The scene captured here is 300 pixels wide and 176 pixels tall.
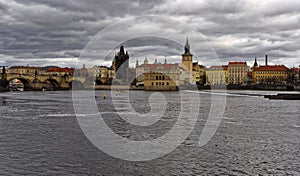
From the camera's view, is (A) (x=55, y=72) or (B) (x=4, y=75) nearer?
(B) (x=4, y=75)

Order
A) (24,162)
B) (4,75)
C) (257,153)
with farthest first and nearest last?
(4,75)
(257,153)
(24,162)

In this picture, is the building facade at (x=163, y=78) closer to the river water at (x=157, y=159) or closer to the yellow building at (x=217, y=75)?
the yellow building at (x=217, y=75)

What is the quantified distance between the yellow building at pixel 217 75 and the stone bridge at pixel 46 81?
206ft

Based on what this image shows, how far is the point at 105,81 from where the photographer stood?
14088 cm

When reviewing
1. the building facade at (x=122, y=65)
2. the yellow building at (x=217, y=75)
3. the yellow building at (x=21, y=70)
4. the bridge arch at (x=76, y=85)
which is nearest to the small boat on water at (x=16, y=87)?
the yellow building at (x=21, y=70)

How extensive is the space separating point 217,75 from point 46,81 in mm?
86293

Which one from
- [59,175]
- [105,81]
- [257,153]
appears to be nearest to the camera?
[59,175]

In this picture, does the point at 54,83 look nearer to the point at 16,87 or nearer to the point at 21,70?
the point at 16,87

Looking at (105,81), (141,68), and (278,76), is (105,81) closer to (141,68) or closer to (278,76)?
(141,68)

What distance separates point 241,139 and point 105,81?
125328 mm

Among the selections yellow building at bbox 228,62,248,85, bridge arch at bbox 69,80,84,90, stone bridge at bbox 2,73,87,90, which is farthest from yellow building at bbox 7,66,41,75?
yellow building at bbox 228,62,248,85

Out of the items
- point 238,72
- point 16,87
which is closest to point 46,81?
point 16,87

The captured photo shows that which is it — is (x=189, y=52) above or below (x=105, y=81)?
above

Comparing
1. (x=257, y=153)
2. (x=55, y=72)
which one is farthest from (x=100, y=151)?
(x=55, y=72)
